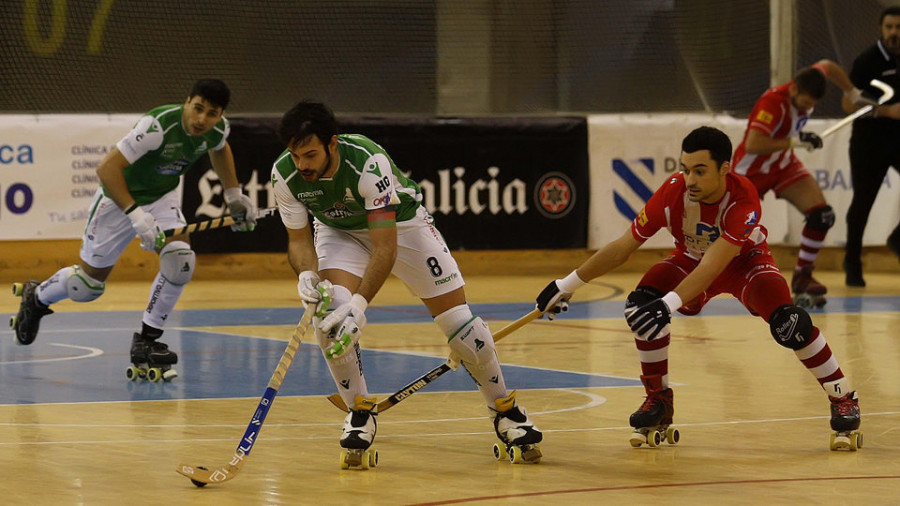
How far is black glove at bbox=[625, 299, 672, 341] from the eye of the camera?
5.70 metres

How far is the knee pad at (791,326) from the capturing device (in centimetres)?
601

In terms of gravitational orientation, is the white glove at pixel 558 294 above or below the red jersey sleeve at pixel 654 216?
below

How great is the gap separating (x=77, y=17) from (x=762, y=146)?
7.81 metres

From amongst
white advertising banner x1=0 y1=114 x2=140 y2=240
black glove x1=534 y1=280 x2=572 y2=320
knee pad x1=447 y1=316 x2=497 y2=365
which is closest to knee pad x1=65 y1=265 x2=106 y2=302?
knee pad x1=447 y1=316 x2=497 y2=365

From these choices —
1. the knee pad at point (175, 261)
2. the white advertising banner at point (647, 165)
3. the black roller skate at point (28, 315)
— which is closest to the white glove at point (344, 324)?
the knee pad at point (175, 261)

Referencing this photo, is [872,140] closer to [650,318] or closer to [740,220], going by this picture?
[740,220]

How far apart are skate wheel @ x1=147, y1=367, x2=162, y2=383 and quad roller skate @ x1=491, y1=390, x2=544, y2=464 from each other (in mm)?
2872

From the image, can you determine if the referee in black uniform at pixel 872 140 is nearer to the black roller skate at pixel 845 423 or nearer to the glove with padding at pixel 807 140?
the glove with padding at pixel 807 140

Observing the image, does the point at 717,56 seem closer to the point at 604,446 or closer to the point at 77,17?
the point at 77,17

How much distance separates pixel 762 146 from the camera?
11.6 metres

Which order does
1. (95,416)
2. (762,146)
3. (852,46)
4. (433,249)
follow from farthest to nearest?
1. (852,46)
2. (762,146)
3. (95,416)
4. (433,249)

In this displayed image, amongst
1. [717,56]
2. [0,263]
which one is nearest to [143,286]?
[0,263]

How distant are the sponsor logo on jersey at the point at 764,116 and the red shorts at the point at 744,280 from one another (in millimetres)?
5476

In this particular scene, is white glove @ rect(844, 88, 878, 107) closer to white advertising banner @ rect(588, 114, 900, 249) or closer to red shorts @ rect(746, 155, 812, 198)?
red shorts @ rect(746, 155, 812, 198)
